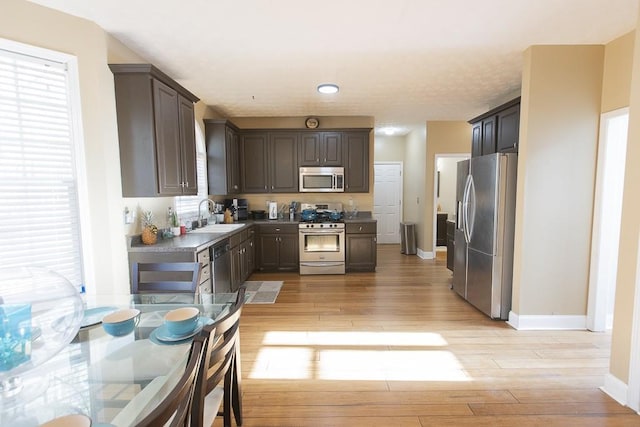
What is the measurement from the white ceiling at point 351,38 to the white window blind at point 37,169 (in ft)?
1.75

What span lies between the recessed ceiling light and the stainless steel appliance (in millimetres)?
2234

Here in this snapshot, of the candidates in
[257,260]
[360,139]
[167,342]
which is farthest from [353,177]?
[167,342]

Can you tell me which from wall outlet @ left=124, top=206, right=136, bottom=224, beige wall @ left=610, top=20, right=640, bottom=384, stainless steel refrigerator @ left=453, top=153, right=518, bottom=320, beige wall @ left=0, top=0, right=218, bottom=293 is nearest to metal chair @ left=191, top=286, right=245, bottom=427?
beige wall @ left=0, top=0, right=218, bottom=293

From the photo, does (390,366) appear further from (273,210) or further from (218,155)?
(218,155)

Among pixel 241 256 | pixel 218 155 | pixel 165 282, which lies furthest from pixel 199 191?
pixel 165 282

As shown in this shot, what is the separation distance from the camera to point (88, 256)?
2381 millimetres

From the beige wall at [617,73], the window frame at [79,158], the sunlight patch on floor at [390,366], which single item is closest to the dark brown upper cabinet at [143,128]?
the window frame at [79,158]

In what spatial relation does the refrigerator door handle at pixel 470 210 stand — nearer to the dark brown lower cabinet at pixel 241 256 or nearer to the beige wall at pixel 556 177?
the beige wall at pixel 556 177

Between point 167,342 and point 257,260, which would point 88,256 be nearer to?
point 167,342

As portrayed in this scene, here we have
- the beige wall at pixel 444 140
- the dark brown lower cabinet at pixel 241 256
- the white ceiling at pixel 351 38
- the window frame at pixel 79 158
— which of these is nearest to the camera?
the white ceiling at pixel 351 38

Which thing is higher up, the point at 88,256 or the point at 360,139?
the point at 360,139

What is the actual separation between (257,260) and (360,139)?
2715mm

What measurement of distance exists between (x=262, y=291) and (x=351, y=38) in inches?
126

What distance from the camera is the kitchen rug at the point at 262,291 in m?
3.74
